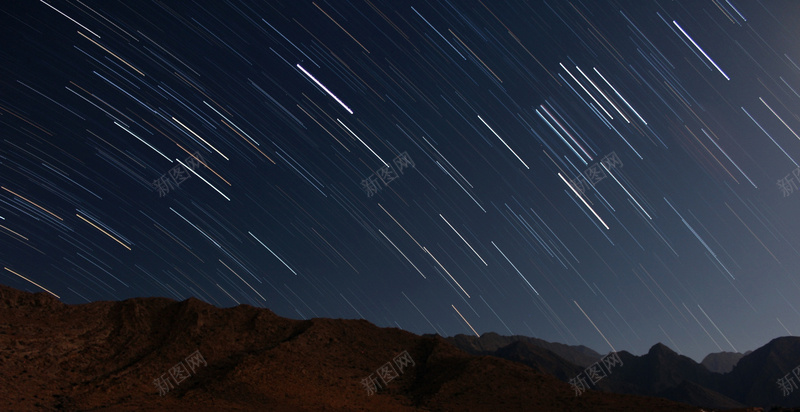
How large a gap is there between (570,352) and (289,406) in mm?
153605

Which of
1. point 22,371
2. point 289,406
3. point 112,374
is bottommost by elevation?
point 289,406

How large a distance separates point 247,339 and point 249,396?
10.3 metres

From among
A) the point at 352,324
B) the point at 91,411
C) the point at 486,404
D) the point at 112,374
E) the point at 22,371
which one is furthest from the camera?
the point at 352,324

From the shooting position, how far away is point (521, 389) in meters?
34.1

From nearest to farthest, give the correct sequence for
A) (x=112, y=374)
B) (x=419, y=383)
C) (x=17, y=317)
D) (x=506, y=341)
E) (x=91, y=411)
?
1. (x=91, y=411)
2. (x=112, y=374)
3. (x=17, y=317)
4. (x=419, y=383)
5. (x=506, y=341)

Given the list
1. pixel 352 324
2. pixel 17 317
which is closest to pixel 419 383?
pixel 352 324

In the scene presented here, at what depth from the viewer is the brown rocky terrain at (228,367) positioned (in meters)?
27.0

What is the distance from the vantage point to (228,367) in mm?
31906

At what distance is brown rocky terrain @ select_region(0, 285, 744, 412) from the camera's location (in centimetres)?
2703

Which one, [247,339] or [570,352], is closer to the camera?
[247,339]

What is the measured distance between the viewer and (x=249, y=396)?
27.9m

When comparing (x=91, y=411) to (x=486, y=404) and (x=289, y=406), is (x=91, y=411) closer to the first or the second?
(x=289, y=406)

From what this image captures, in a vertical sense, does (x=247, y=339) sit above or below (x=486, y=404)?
above

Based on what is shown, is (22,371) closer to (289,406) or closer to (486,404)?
(289,406)
